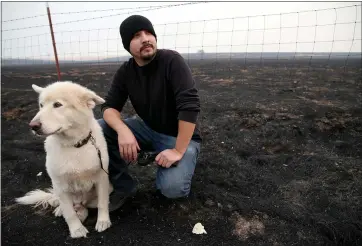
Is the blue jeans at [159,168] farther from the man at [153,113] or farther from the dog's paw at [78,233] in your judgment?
the dog's paw at [78,233]

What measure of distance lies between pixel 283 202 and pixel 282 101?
4.28 m

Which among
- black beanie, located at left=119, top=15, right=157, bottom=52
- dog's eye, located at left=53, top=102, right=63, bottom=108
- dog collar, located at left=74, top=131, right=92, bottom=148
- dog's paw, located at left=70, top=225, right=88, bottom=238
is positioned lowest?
dog's paw, located at left=70, top=225, right=88, bottom=238

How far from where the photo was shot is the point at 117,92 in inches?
124

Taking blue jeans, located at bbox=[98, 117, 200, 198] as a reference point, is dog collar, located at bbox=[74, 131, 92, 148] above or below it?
above

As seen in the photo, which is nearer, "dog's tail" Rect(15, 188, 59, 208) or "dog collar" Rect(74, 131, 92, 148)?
"dog collar" Rect(74, 131, 92, 148)

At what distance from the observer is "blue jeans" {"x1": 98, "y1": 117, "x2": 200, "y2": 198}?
9.14 feet

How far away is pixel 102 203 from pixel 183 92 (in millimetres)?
1365

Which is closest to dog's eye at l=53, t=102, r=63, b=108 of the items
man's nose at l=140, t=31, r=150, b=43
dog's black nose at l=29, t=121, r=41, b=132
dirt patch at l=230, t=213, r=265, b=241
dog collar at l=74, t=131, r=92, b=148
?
dog's black nose at l=29, t=121, r=41, b=132

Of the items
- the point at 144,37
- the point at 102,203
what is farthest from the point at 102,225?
the point at 144,37

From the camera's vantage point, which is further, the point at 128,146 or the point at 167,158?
the point at 128,146

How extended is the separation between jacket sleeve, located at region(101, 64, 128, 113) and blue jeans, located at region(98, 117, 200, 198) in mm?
239

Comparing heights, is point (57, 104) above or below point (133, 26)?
below

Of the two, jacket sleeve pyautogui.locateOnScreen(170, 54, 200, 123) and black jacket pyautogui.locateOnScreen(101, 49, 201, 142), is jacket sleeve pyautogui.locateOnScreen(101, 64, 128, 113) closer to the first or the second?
black jacket pyautogui.locateOnScreen(101, 49, 201, 142)

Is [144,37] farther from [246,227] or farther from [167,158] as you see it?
[246,227]
